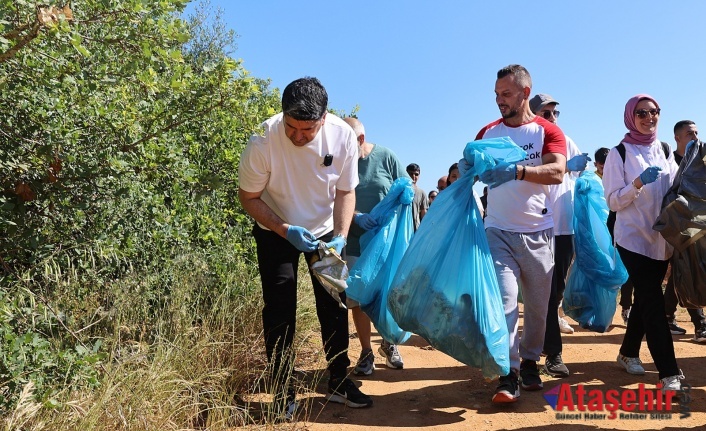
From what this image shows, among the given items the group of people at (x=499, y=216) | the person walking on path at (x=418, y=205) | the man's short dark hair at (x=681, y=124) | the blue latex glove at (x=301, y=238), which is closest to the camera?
the blue latex glove at (x=301, y=238)

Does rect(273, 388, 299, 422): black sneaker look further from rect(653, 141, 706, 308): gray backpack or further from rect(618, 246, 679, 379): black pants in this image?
rect(653, 141, 706, 308): gray backpack

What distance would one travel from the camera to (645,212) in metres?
4.12

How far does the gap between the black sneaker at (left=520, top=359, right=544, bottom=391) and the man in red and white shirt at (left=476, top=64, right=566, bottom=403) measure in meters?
0.14

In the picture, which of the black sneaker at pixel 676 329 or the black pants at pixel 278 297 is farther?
the black sneaker at pixel 676 329

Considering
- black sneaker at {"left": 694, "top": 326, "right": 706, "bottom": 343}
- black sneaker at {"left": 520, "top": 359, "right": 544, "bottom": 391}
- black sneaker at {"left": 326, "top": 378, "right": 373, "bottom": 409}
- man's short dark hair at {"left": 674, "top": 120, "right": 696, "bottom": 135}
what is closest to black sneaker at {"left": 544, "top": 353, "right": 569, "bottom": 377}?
black sneaker at {"left": 520, "top": 359, "right": 544, "bottom": 391}

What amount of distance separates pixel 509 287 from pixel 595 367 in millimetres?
1439

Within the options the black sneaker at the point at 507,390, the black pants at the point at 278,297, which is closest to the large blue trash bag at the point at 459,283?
the black sneaker at the point at 507,390

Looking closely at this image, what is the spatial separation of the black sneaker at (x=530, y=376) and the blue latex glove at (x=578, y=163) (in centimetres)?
153

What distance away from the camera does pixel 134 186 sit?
373 cm

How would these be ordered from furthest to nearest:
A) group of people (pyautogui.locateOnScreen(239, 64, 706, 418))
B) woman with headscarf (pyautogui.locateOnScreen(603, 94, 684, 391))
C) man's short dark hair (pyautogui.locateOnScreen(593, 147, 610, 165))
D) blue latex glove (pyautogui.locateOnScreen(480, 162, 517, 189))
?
man's short dark hair (pyautogui.locateOnScreen(593, 147, 610, 165))
woman with headscarf (pyautogui.locateOnScreen(603, 94, 684, 391))
blue latex glove (pyautogui.locateOnScreen(480, 162, 517, 189))
group of people (pyautogui.locateOnScreen(239, 64, 706, 418))

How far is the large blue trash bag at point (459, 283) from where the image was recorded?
346cm

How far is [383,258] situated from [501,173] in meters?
1.09

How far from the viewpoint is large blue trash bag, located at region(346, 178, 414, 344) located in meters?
4.30

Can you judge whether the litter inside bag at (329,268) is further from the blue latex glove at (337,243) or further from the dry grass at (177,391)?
the dry grass at (177,391)
